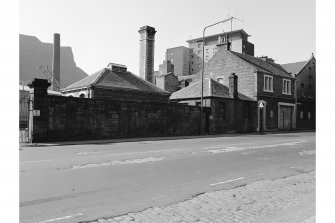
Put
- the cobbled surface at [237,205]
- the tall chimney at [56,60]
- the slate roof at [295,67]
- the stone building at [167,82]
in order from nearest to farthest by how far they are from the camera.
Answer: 1. the cobbled surface at [237,205]
2. the slate roof at [295,67]
3. the stone building at [167,82]
4. the tall chimney at [56,60]

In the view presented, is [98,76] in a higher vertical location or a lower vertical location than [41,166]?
higher

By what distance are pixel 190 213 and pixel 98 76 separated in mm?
21850

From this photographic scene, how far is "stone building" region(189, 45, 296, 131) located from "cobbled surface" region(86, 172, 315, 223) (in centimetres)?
2913

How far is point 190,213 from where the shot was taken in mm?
4828

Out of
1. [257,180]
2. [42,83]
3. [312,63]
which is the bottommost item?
[257,180]

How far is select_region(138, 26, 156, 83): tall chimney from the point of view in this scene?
3241cm

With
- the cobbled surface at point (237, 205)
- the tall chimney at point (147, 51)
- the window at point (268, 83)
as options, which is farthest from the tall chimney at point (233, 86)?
the cobbled surface at point (237, 205)

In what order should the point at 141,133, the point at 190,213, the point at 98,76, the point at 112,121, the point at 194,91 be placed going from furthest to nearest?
the point at 194,91
the point at 98,76
the point at 141,133
the point at 112,121
the point at 190,213

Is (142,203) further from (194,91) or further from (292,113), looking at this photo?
(292,113)

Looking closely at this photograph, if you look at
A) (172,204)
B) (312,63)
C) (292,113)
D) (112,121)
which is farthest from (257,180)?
(312,63)

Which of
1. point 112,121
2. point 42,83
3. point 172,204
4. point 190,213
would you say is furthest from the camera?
point 112,121

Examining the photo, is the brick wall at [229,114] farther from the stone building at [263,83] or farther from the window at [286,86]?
the window at [286,86]

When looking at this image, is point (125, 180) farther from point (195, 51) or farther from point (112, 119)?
point (195, 51)

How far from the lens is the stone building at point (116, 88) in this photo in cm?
2370
